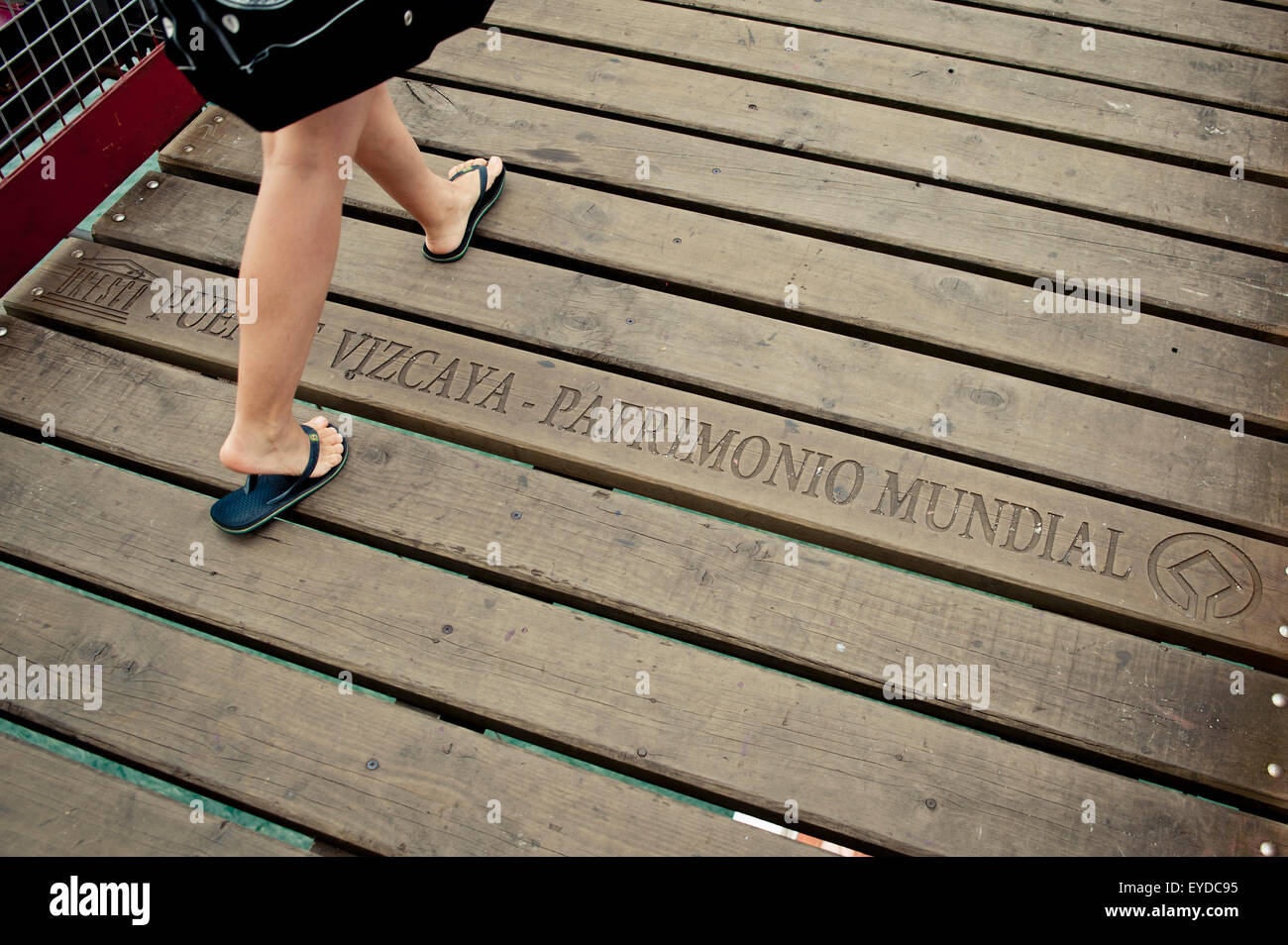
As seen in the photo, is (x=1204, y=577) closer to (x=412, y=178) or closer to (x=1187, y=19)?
(x=412, y=178)

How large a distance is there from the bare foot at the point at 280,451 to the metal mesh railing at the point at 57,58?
2.75 ft

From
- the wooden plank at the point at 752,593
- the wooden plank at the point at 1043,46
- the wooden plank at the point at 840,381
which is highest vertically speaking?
the wooden plank at the point at 1043,46

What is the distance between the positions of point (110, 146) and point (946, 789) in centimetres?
200

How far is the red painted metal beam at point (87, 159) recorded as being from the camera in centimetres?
181

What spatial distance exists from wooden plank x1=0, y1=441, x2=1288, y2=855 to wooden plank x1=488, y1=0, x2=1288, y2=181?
127 cm

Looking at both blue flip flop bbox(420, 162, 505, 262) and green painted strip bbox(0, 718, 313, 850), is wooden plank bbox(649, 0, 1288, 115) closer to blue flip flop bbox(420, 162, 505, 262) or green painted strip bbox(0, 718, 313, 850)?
blue flip flop bbox(420, 162, 505, 262)

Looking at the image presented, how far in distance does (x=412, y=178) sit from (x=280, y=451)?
22.3 inches

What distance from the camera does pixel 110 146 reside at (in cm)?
197

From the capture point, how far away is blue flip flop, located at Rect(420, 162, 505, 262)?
1.87m

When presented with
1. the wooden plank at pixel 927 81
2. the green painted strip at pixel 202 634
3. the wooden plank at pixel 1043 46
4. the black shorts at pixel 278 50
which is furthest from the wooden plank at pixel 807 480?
the wooden plank at pixel 1043 46

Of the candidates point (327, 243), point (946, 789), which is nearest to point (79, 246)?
point (327, 243)

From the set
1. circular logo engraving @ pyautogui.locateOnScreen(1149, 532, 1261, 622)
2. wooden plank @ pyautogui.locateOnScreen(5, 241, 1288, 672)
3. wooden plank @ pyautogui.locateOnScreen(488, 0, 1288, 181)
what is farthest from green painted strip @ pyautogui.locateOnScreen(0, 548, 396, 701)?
wooden plank @ pyautogui.locateOnScreen(488, 0, 1288, 181)

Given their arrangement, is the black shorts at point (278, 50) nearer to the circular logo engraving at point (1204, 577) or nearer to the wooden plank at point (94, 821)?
the wooden plank at point (94, 821)
